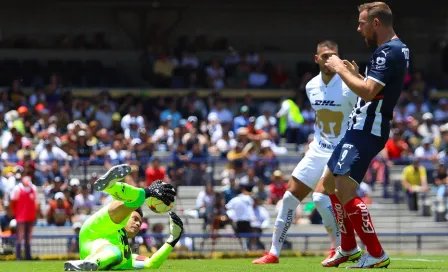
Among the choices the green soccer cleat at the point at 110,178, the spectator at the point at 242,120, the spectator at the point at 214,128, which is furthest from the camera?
the spectator at the point at 242,120

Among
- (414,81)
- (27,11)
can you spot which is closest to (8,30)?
(27,11)

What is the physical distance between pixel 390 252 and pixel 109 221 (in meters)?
11.5

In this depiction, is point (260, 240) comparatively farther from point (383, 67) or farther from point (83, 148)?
point (383, 67)

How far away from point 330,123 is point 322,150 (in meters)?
0.32

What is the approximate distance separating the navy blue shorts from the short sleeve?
567 mm

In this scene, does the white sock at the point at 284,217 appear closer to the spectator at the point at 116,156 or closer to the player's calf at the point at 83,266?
the player's calf at the point at 83,266

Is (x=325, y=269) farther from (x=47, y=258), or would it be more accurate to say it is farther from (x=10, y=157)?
(x=10, y=157)

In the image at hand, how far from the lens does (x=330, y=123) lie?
1235 centimetres

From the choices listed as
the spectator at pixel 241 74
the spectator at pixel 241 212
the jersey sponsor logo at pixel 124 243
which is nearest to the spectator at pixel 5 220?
the spectator at pixel 241 212

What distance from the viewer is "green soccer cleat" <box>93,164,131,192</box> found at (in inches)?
398

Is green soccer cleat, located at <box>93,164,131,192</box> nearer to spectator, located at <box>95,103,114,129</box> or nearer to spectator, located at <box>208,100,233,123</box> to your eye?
spectator, located at <box>95,103,114,129</box>

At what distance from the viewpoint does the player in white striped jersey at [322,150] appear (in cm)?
1228

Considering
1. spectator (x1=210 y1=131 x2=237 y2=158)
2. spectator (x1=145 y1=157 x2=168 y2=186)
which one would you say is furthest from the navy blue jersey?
spectator (x1=210 y1=131 x2=237 y2=158)

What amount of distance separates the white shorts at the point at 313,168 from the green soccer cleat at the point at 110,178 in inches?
108
